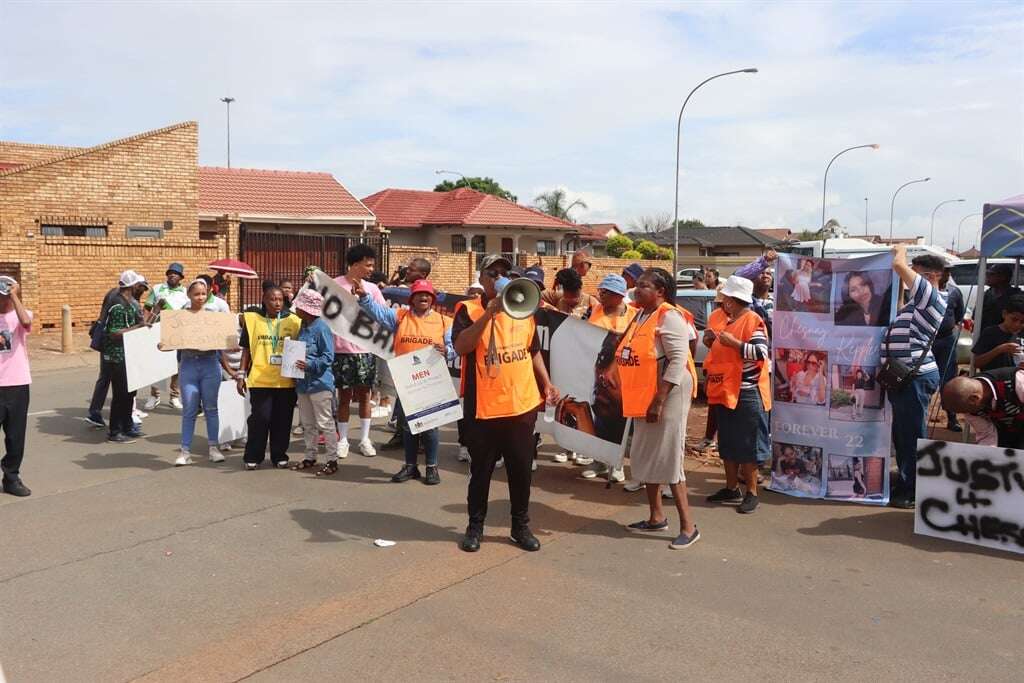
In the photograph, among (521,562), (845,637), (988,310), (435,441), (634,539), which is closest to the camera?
(845,637)

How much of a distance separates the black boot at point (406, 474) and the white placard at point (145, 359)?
10.3 feet

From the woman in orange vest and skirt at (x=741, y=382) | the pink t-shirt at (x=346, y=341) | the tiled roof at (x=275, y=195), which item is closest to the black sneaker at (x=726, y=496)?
the woman in orange vest and skirt at (x=741, y=382)

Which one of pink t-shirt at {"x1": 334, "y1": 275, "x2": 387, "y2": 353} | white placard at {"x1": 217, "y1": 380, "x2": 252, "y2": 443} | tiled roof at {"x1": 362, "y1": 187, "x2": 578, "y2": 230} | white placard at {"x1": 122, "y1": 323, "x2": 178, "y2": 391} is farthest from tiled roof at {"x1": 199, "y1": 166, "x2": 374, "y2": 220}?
pink t-shirt at {"x1": 334, "y1": 275, "x2": 387, "y2": 353}

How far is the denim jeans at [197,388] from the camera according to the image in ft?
26.0

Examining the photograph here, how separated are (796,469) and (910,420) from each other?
0.97 meters

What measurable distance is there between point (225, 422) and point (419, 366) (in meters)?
2.61

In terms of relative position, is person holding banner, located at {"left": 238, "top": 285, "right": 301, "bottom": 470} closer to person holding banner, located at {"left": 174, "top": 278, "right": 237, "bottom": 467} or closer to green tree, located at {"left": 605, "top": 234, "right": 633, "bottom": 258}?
person holding banner, located at {"left": 174, "top": 278, "right": 237, "bottom": 467}

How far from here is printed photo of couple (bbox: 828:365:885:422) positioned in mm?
6668

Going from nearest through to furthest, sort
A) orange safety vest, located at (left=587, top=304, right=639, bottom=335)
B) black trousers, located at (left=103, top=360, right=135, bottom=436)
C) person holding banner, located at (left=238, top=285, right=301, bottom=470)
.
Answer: orange safety vest, located at (left=587, top=304, right=639, bottom=335) → person holding banner, located at (left=238, top=285, right=301, bottom=470) → black trousers, located at (left=103, top=360, right=135, bottom=436)

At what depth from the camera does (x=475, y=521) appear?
18.7 feet

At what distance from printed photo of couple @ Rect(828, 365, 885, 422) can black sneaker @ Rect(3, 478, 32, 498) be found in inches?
254

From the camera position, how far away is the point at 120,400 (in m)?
9.04

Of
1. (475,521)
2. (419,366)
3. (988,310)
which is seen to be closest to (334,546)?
(475,521)

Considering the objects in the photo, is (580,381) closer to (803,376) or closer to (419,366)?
(419,366)
